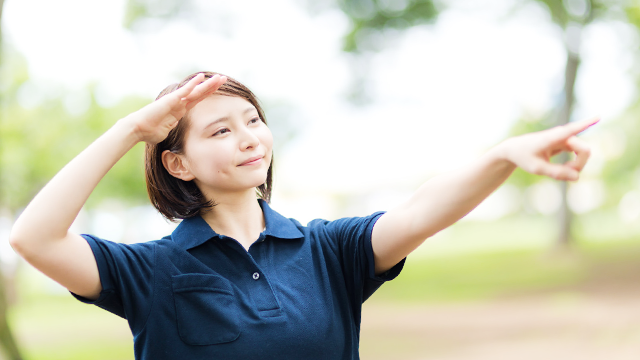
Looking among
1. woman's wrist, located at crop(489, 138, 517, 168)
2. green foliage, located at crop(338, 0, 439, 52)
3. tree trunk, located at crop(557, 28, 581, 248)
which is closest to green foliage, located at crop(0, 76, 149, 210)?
green foliage, located at crop(338, 0, 439, 52)

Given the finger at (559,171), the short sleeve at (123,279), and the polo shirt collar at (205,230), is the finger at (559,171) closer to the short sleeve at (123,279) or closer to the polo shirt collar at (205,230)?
the polo shirt collar at (205,230)

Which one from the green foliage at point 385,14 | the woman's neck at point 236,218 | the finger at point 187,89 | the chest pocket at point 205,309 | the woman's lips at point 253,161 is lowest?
the chest pocket at point 205,309

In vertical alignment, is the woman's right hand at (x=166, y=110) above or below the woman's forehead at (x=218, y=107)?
below

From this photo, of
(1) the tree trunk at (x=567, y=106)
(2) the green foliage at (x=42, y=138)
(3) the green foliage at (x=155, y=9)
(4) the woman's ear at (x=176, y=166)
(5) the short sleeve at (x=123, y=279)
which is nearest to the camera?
(5) the short sleeve at (x=123, y=279)

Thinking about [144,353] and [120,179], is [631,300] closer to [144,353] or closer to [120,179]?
[144,353]

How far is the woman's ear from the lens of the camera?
5.19ft

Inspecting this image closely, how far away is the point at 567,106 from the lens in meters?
10.0

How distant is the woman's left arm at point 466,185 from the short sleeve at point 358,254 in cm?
2

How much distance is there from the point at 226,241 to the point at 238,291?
145 mm

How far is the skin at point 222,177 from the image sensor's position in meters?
1.18

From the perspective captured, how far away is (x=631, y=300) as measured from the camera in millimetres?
8109

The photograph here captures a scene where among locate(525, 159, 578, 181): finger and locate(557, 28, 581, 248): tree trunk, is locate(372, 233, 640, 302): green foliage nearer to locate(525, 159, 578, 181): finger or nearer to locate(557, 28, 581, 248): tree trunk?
locate(557, 28, 581, 248): tree trunk

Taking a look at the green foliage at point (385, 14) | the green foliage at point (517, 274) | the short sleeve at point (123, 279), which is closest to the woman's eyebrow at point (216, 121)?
the short sleeve at point (123, 279)

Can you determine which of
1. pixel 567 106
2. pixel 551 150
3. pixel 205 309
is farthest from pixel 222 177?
pixel 567 106
